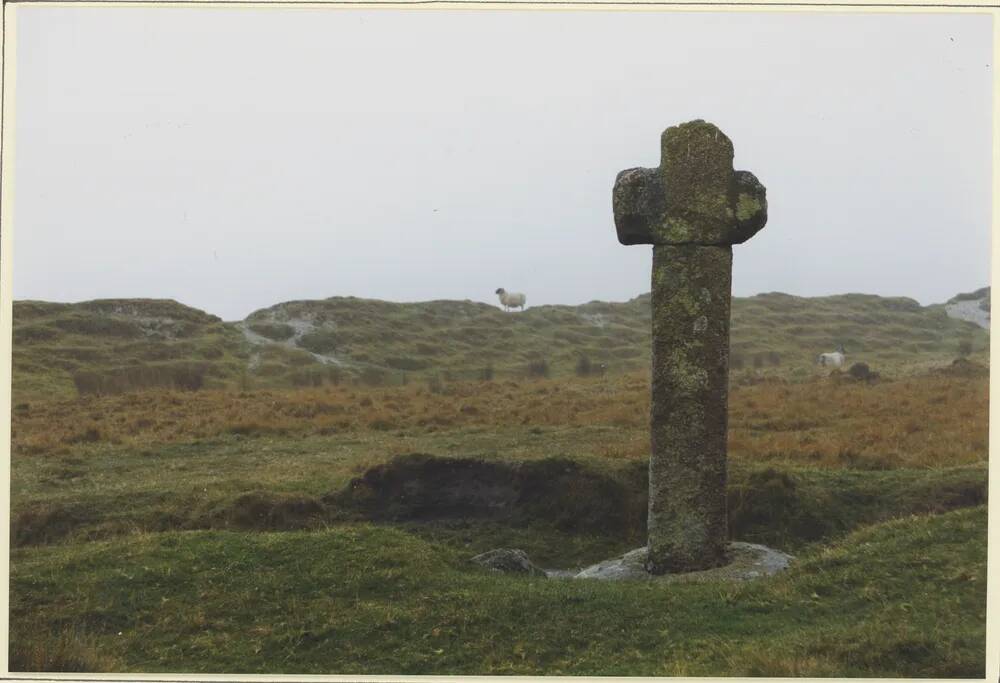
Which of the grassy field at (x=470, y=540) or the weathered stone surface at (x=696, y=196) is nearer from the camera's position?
the grassy field at (x=470, y=540)

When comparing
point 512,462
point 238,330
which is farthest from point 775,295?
point 512,462

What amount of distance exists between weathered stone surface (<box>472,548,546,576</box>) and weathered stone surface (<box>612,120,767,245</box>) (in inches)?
171

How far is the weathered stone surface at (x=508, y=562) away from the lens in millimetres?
11414

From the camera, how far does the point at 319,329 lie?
5553cm

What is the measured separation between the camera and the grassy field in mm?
8398

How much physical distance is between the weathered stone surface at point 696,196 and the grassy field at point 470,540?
12.8 ft

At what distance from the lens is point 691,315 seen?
36.0 feet

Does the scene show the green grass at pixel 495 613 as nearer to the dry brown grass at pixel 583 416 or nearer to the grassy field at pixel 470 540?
the grassy field at pixel 470 540

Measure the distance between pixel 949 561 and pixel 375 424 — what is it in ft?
60.7

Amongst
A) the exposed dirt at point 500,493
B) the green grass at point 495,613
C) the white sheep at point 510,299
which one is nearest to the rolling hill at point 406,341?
the white sheep at point 510,299

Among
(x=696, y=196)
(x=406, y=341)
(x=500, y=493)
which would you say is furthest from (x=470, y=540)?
(x=406, y=341)

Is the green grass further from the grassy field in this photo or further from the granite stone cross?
the granite stone cross

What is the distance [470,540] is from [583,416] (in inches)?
480

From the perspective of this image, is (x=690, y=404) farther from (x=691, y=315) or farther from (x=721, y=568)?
(x=721, y=568)
